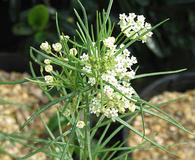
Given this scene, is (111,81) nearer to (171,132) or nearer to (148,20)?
(171,132)

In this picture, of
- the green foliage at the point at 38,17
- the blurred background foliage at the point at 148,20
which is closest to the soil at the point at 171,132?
the blurred background foliage at the point at 148,20

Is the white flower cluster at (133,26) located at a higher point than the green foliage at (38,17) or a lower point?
lower

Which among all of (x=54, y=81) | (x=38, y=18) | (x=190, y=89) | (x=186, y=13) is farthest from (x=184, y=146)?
(x=54, y=81)

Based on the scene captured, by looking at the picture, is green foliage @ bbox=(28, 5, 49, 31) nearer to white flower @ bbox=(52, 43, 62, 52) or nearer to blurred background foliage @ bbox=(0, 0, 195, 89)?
blurred background foliage @ bbox=(0, 0, 195, 89)

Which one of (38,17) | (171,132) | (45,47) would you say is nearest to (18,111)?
(38,17)

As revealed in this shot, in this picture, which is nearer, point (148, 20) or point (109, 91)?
point (109, 91)

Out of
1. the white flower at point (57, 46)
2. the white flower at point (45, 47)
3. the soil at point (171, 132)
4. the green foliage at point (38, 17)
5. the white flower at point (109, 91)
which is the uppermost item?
the green foliage at point (38, 17)

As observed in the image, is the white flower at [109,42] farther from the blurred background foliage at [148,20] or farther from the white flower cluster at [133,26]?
the blurred background foliage at [148,20]
